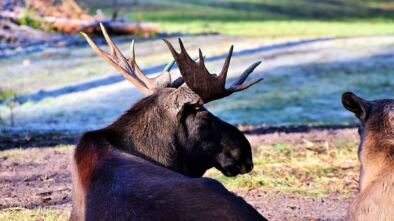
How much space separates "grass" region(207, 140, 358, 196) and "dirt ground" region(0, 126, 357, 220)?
0.69 feet

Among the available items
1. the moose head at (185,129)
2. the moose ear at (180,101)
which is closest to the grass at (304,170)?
the moose head at (185,129)

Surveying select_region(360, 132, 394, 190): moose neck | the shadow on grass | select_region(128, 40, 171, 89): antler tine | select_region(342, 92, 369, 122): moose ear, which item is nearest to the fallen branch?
the shadow on grass

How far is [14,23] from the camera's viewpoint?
1045 inches

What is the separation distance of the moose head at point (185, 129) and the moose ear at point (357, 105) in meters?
1.26

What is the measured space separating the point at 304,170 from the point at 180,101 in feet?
11.5

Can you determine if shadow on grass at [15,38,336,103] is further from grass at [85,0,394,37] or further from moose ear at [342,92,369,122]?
moose ear at [342,92,369,122]

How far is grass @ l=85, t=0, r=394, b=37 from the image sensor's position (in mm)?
31719

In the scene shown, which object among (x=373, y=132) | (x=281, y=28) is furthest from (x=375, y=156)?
(x=281, y=28)

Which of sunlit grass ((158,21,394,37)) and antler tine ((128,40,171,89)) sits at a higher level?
antler tine ((128,40,171,89))

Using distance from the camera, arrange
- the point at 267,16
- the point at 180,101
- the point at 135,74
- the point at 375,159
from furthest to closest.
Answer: the point at 267,16
the point at 135,74
the point at 180,101
the point at 375,159

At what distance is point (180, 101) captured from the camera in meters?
7.55

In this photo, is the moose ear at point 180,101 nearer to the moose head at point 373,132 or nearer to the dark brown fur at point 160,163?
the dark brown fur at point 160,163

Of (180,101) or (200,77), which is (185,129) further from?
→ (200,77)

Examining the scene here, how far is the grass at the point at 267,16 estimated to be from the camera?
3172 cm
